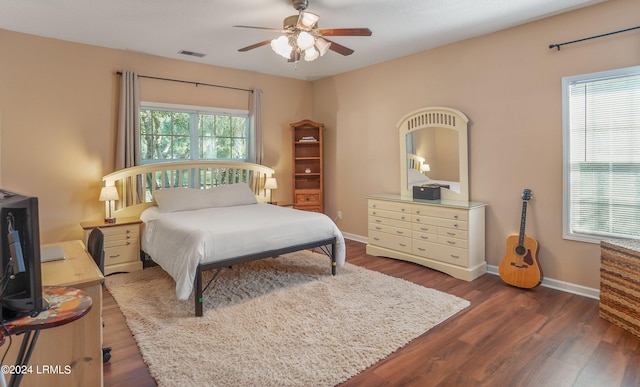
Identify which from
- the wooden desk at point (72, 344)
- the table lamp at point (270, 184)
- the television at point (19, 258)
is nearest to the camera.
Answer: the television at point (19, 258)

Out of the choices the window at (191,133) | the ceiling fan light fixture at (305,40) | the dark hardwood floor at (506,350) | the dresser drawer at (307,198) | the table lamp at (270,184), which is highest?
the ceiling fan light fixture at (305,40)

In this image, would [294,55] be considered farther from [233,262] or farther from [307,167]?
[307,167]

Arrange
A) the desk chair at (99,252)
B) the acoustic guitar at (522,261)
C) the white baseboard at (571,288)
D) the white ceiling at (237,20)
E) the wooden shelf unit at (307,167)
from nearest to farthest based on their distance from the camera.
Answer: the desk chair at (99,252), the white ceiling at (237,20), the white baseboard at (571,288), the acoustic guitar at (522,261), the wooden shelf unit at (307,167)

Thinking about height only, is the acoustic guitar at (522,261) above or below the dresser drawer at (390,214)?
below

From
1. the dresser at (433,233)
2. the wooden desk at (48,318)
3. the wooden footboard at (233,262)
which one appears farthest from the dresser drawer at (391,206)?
the wooden desk at (48,318)

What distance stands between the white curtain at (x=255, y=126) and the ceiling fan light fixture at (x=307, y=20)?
2665mm

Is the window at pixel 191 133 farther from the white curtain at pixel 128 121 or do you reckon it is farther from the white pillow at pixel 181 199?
the white pillow at pixel 181 199

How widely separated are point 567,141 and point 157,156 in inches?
190

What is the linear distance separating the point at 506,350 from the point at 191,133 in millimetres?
Answer: 4539

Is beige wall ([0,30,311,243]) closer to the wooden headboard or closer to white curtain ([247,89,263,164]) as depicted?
the wooden headboard

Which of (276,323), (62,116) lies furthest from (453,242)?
(62,116)

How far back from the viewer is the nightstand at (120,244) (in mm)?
3908

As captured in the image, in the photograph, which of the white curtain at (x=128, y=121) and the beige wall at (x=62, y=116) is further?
the white curtain at (x=128, y=121)

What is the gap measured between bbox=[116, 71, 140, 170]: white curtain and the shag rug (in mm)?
1459
